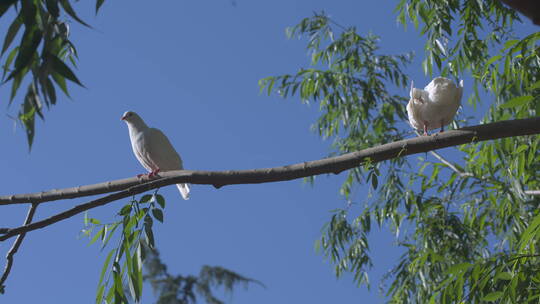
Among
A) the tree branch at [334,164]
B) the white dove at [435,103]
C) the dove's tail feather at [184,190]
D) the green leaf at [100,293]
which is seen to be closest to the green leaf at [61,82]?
the tree branch at [334,164]

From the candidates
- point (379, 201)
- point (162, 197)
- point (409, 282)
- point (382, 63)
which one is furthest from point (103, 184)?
point (382, 63)

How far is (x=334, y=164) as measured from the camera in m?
1.80

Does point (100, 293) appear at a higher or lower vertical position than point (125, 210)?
lower

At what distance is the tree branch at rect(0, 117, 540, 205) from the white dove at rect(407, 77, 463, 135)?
1.06 meters

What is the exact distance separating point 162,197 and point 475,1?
1962mm

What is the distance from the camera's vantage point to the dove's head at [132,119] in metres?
3.74

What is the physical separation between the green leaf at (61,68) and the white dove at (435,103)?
7.05 ft

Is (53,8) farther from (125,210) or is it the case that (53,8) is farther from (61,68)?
(125,210)

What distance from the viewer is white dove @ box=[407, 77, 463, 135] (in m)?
2.93

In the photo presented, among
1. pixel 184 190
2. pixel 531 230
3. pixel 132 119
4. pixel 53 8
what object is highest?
pixel 132 119

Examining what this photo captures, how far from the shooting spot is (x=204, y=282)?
355 inches

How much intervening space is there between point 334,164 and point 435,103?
1.30 meters

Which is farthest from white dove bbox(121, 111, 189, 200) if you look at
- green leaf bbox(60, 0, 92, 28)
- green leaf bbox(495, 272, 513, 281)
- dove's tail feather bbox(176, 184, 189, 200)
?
green leaf bbox(60, 0, 92, 28)

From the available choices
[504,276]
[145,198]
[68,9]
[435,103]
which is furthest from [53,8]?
[435,103]
